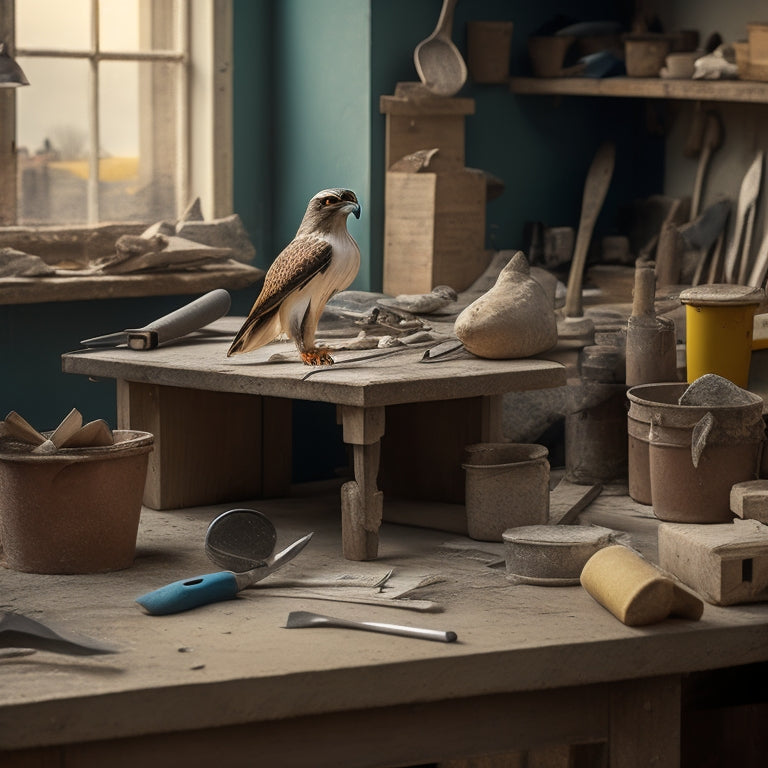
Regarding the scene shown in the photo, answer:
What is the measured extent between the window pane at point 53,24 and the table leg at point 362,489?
2.11m

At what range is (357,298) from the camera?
4879 millimetres

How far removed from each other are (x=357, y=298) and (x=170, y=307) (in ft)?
2.37

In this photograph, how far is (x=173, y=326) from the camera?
418cm

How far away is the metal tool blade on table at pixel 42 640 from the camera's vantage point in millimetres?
2967

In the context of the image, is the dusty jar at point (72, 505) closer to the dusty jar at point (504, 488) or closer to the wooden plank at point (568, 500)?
the dusty jar at point (504, 488)

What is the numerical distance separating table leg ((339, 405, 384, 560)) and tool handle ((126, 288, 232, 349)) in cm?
74

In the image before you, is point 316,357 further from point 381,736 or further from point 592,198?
point 592,198

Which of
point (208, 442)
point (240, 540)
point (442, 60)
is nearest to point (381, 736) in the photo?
point (240, 540)

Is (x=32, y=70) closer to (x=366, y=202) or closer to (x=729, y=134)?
(x=366, y=202)

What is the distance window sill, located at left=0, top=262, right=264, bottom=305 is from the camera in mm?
4789

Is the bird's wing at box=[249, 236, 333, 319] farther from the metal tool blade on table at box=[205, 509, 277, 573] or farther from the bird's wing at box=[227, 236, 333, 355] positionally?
the metal tool blade on table at box=[205, 509, 277, 573]

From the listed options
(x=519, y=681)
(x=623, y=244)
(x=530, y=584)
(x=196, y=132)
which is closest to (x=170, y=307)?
(x=196, y=132)

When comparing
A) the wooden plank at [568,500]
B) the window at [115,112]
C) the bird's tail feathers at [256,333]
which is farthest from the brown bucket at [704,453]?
the window at [115,112]

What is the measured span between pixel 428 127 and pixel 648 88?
772 mm
